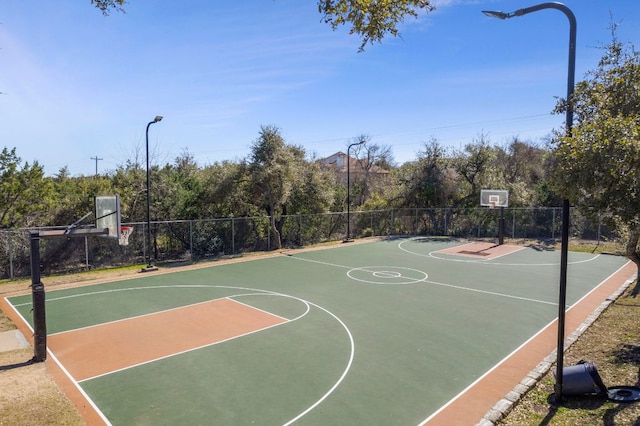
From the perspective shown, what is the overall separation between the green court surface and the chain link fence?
3.27 meters

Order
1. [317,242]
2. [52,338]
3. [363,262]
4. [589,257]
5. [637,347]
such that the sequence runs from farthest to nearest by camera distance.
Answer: [317,242] → [589,257] → [363,262] → [52,338] → [637,347]

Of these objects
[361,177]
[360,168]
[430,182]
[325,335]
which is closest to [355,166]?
[360,168]

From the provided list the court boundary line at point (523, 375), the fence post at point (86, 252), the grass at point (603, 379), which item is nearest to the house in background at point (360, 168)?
the fence post at point (86, 252)

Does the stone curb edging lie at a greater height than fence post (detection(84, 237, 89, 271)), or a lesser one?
lesser

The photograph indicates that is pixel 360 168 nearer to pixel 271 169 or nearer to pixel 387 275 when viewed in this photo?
pixel 271 169

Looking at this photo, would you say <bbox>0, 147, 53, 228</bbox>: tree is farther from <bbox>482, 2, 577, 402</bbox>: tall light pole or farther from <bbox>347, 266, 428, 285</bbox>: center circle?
<bbox>482, 2, 577, 402</bbox>: tall light pole

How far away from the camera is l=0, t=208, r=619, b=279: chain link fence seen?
1670cm

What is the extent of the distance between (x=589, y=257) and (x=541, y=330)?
12917 millimetres

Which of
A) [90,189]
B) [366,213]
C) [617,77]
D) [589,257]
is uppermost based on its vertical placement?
[617,77]

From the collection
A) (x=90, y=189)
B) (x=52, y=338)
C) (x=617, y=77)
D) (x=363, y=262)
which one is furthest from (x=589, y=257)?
(x=90, y=189)

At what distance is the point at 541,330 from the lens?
9766 mm

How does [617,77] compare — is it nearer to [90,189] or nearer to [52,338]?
[52,338]

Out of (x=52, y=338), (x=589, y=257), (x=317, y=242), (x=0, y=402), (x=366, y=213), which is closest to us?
(x=0, y=402)

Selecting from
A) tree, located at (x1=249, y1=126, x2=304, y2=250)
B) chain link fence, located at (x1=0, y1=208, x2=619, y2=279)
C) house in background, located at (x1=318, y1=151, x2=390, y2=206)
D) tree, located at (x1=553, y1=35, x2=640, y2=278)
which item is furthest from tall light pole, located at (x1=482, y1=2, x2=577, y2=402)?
house in background, located at (x1=318, y1=151, x2=390, y2=206)
